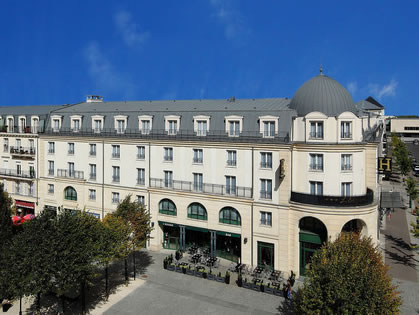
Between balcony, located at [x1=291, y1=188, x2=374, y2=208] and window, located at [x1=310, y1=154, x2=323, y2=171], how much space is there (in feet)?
8.87

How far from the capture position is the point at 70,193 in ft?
163

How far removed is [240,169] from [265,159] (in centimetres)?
293

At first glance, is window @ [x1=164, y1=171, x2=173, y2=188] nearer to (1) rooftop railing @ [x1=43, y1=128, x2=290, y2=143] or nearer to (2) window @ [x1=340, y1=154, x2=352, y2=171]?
(1) rooftop railing @ [x1=43, y1=128, x2=290, y2=143]

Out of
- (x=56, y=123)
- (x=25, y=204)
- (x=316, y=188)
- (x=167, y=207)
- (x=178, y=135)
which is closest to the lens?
(x=316, y=188)

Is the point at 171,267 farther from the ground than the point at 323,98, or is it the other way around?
the point at 323,98

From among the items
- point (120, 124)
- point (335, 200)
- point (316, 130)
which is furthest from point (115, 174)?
point (335, 200)

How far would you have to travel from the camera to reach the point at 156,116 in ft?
146

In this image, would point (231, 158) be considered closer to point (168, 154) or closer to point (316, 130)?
point (168, 154)

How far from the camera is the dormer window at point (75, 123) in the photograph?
49562 millimetres

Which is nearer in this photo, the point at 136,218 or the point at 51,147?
the point at 136,218

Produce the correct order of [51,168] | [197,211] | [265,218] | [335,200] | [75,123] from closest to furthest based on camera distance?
[335,200] → [265,218] → [197,211] → [75,123] → [51,168]

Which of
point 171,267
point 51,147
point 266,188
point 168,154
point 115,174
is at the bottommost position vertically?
point 171,267

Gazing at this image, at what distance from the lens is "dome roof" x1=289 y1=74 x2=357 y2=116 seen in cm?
3625

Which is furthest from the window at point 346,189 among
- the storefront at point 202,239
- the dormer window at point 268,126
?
the storefront at point 202,239
